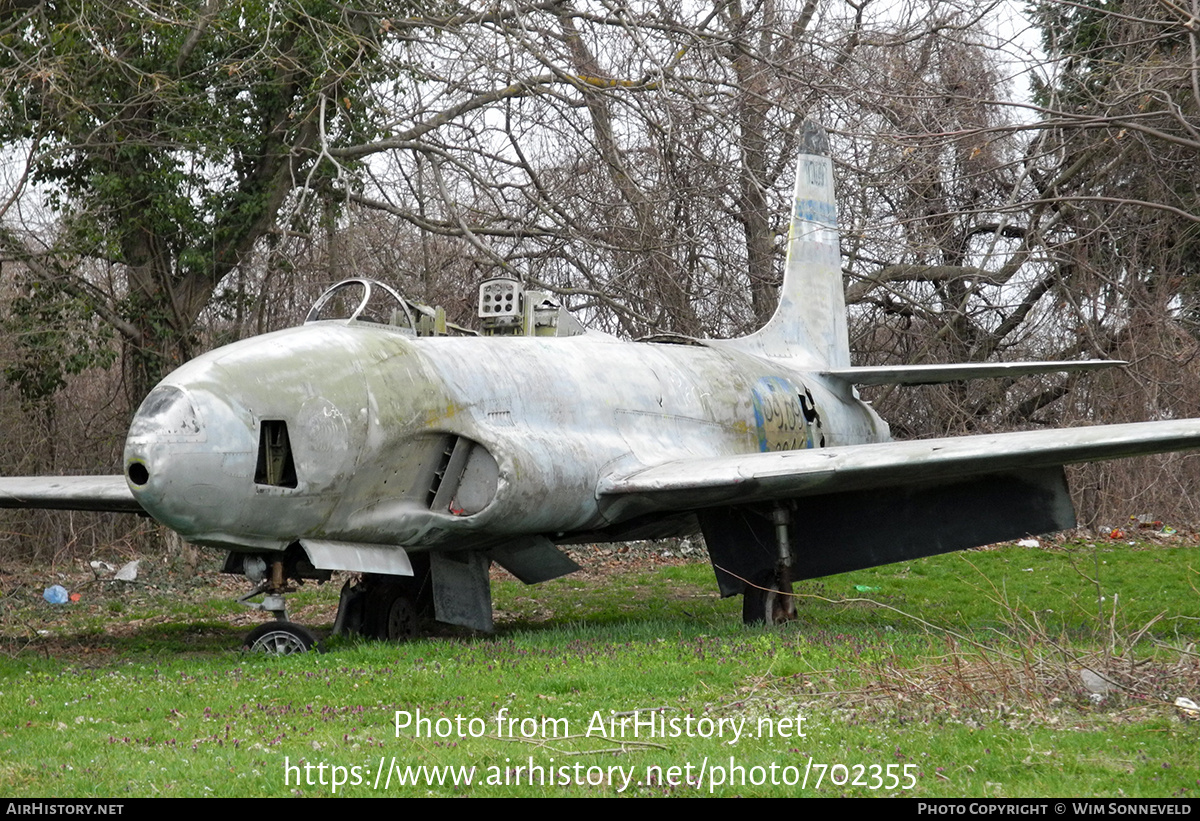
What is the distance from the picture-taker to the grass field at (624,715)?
5203 millimetres

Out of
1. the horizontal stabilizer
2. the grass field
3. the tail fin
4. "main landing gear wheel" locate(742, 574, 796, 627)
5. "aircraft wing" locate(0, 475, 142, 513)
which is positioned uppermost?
the tail fin

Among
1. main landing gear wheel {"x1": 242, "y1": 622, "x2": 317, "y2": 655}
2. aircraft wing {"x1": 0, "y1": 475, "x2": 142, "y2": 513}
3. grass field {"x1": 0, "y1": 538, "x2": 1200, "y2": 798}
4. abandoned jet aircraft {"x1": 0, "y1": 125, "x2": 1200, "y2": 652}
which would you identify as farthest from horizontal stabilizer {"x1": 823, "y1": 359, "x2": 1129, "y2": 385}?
aircraft wing {"x1": 0, "y1": 475, "x2": 142, "y2": 513}

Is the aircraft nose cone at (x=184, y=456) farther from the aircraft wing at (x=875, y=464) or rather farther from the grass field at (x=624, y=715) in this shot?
the aircraft wing at (x=875, y=464)

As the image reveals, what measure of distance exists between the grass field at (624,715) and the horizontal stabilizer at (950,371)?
2.62 metres

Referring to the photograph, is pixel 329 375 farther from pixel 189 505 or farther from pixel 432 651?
pixel 432 651

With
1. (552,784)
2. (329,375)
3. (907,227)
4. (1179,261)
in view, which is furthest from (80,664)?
(1179,261)

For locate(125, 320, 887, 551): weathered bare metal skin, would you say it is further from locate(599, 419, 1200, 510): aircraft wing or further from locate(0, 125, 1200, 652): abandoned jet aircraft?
locate(599, 419, 1200, 510): aircraft wing

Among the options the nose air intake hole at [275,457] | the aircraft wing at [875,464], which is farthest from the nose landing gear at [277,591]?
the aircraft wing at [875,464]

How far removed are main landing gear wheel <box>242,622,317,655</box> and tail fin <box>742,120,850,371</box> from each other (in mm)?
6971

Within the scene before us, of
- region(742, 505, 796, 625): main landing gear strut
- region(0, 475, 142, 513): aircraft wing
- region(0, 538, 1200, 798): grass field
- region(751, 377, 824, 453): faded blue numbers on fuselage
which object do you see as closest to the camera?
region(0, 538, 1200, 798): grass field

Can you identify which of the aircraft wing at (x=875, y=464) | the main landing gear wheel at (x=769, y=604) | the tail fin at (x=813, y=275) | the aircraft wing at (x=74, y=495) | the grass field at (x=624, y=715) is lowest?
the main landing gear wheel at (x=769, y=604)

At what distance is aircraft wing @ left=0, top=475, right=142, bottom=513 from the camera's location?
10758 mm

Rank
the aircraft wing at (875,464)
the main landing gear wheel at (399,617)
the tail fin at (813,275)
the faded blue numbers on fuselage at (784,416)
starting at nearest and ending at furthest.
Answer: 1. the aircraft wing at (875,464)
2. the main landing gear wheel at (399,617)
3. the faded blue numbers on fuselage at (784,416)
4. the tail fin at (813,275)

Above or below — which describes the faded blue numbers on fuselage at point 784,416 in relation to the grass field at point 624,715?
above
